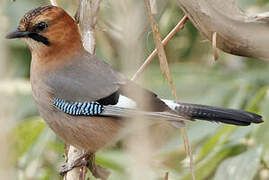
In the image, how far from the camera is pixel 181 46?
6254 mm

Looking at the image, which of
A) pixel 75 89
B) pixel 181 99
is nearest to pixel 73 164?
pixel 75 89

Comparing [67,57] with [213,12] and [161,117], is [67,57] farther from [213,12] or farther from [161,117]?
[213,12]

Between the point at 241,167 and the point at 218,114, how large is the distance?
414 millimetres

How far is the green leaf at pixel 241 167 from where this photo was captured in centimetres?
379

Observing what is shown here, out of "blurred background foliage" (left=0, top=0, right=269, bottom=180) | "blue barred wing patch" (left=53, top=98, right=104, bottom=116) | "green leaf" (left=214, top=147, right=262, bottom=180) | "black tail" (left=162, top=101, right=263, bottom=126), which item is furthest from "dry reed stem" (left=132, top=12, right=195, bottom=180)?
"green leaf" (left=214, top=147, right=262, bottom=180)

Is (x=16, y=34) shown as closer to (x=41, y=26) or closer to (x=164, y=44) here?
(x=41, y=26)

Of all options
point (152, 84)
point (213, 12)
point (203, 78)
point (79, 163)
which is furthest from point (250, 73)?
point (213, 12)

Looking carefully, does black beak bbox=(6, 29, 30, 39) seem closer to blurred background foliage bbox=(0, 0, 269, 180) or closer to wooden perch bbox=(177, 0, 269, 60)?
blurred background foliage bbox=(0, 0, 269, 180)

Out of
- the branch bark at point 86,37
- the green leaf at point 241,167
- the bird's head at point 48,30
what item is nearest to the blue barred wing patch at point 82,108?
A: the branch bark at point 86,37

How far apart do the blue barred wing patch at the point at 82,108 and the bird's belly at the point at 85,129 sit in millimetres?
33

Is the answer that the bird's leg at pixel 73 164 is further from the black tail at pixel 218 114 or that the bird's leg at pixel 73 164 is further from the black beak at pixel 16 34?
the black beak at pixel 16 34

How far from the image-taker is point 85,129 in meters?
4.09

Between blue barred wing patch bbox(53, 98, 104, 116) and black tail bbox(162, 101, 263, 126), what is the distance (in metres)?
0.52

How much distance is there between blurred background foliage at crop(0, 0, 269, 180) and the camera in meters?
3.96
